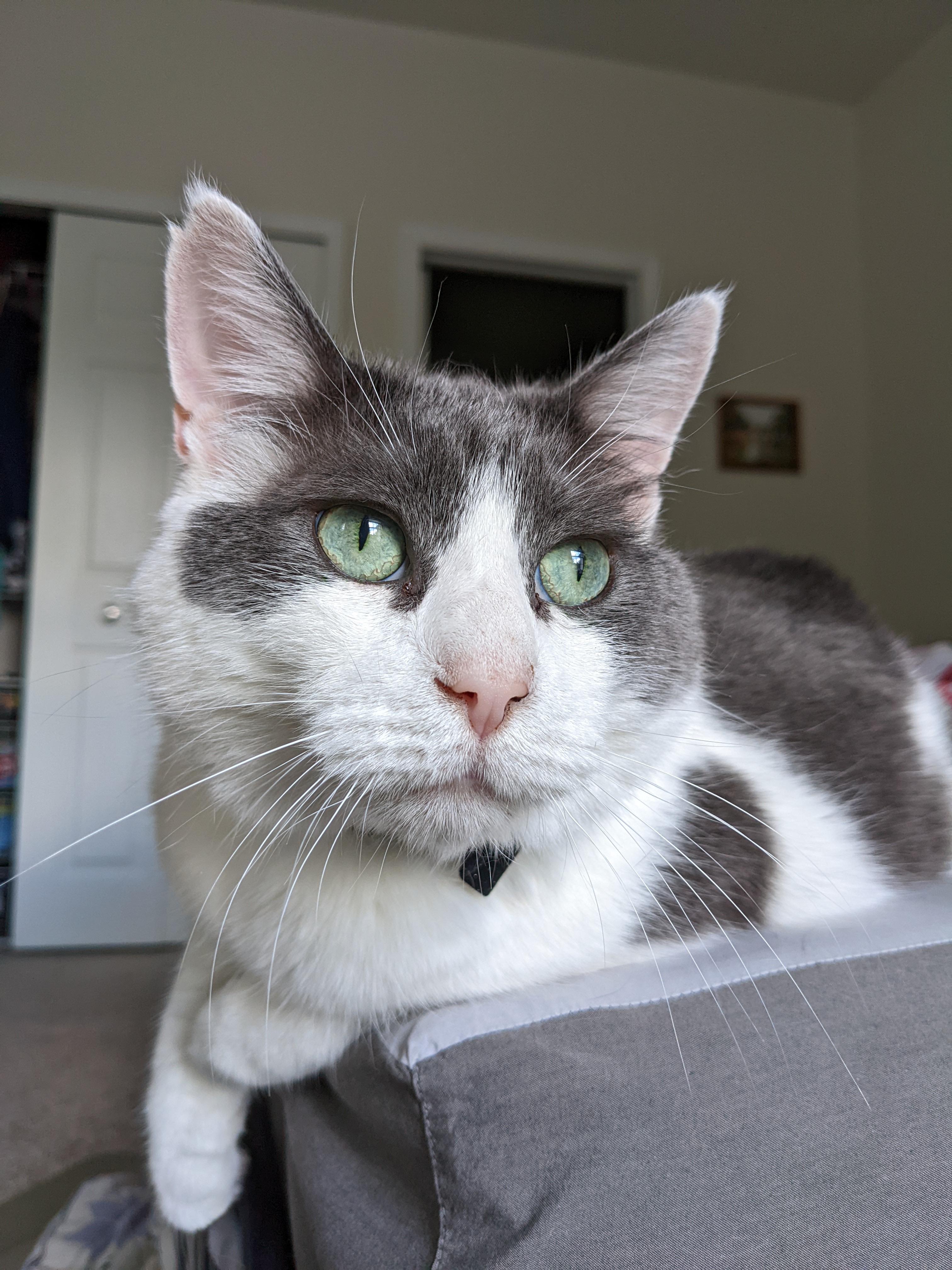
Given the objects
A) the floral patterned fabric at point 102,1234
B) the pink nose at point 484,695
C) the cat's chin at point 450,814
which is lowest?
the floral patterned fabric at point 102,1234

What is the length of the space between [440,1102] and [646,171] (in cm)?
405

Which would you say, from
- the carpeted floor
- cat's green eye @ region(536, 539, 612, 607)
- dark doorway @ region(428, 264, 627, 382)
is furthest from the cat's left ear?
dark doorway @ region(428, 264, 627, 382)

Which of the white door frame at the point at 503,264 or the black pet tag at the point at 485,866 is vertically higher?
the white door frame at the point at 503,264

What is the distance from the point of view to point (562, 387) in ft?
2.61

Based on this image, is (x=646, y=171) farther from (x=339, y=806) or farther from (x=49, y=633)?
(x=339, y=806)

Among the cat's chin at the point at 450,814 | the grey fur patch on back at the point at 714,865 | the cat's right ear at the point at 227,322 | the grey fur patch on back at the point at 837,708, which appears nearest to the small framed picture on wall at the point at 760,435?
the grey fur patch on back at the point at 837,708

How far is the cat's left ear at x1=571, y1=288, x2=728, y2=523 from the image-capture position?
76 cm

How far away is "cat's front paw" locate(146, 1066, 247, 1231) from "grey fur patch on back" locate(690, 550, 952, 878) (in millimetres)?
673

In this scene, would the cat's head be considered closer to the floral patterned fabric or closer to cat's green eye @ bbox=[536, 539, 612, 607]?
cat's green eye @ bbox=[536, 539, 612, 607]

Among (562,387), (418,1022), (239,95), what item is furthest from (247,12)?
(418,1022)

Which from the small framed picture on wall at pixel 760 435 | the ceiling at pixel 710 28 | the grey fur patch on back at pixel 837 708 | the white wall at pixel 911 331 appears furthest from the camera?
the small framed picture on wall at pixel 760 435

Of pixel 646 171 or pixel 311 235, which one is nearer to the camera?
pixel 311 235

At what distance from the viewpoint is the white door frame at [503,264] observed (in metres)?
3.31

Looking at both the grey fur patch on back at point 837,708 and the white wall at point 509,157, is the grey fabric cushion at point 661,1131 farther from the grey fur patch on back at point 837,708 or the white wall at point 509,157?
the white wall at point 509,157
